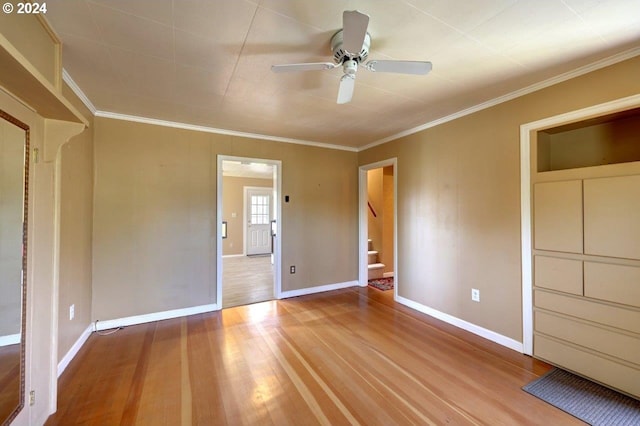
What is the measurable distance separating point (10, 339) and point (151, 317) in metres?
1.90

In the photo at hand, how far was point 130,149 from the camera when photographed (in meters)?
3.06

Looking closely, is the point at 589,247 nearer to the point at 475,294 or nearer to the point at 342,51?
the point at 475,294

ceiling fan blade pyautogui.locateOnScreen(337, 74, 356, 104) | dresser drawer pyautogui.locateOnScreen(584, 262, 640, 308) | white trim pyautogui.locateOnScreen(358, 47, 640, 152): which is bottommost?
dresser drawer pyautogui.locateOnScreen(584, 262, 640, 308)

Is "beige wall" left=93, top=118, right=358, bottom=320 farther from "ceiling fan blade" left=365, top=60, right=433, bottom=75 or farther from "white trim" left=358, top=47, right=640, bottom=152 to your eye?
"ceiling fan blade" left=365, top=60, right=433, bottom=75

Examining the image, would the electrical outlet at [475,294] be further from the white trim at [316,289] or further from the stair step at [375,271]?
the stair step at [375,271]

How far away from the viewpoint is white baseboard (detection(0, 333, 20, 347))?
133 cm

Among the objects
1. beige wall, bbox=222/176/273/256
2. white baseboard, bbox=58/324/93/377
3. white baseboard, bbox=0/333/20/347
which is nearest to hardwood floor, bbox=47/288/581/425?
white baseboard, bbox=58/324/93/377

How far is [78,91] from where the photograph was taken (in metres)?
2.37

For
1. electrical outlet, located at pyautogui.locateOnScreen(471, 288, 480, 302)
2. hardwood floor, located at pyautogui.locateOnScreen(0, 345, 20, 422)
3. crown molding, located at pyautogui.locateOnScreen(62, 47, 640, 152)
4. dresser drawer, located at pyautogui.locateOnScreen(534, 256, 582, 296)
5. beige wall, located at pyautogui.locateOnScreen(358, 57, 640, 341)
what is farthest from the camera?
electrical outlet, located at pyautogui.locateOnScreen(471, 288, 480, 302)

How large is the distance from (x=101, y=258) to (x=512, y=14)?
4.12m

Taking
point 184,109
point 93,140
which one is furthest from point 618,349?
point 93,140

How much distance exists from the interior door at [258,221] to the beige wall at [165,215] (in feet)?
13.7

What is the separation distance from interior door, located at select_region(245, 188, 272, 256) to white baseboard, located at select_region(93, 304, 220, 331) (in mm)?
4464

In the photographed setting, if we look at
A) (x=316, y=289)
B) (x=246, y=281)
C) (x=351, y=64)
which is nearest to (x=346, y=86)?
(x=351, y=64)
